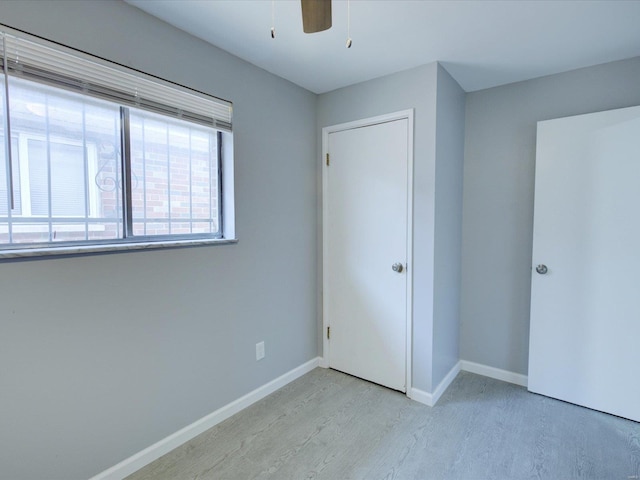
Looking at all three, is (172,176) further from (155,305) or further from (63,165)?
(155,305)

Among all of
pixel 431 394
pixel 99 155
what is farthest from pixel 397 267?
pixel 99 155

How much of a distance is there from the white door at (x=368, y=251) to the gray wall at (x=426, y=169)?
10cm

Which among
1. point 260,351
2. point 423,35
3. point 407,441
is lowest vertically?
point 407,441

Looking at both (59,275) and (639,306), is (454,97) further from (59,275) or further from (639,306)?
(59,275)

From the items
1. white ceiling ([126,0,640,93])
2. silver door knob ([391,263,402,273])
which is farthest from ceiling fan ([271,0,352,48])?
silver door knob ([391,263,402,273])

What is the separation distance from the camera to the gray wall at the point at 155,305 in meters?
1.37

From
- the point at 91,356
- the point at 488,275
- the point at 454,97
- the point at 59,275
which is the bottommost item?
the point at 91,356

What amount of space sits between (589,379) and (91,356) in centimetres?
304

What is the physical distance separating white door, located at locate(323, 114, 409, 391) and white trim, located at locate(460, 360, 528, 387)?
2.51ft

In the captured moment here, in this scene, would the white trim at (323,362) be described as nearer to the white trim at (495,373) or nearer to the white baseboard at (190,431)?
the white baseboard at (190,431)

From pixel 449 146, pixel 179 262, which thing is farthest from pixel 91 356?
pixel 449 146

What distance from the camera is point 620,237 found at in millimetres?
2107

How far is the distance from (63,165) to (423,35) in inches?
78.5

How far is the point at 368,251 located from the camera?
2598 mm
